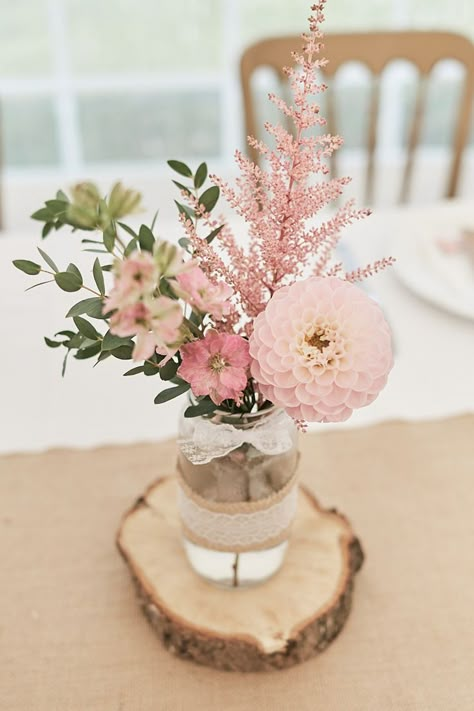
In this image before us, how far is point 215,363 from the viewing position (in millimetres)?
A: 503

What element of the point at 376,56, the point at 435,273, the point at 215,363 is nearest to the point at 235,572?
the point at 215,363

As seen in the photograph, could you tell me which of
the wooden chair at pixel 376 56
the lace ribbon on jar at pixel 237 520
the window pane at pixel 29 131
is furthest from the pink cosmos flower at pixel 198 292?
the window pane at pixel 29 131

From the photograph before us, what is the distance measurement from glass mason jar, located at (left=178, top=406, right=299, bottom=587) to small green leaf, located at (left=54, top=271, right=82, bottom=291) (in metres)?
0.16

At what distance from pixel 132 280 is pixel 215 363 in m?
0.12

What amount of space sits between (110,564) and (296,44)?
3.98ft

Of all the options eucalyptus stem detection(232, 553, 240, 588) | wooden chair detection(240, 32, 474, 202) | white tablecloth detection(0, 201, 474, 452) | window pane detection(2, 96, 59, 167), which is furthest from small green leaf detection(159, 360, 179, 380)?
window pane detection(2, 96, 59, 167)

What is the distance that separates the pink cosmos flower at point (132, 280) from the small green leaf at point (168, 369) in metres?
0.13

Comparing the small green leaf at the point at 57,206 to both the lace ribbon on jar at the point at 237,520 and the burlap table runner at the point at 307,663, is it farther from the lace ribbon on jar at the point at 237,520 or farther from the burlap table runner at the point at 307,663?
the burlap table runner at the point at 307,663

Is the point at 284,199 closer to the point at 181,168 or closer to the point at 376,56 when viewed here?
the point at 181,168

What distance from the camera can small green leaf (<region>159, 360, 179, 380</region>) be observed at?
53cm

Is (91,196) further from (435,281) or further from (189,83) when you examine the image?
→ (189,83)

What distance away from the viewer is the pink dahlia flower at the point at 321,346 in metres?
0.48

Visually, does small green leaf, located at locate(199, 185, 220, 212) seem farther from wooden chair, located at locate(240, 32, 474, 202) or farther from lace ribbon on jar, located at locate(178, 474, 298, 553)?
wooden chair, located at locate(240, 32, 474, 202)

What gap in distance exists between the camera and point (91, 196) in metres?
0.43
